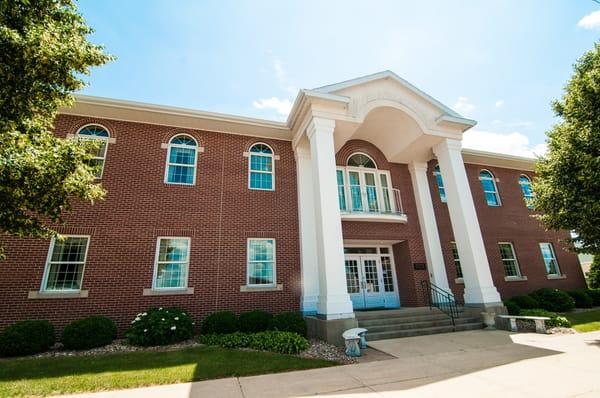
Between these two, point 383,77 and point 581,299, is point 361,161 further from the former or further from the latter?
point 581,299

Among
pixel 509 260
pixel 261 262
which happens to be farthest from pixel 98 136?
pixel 509 260

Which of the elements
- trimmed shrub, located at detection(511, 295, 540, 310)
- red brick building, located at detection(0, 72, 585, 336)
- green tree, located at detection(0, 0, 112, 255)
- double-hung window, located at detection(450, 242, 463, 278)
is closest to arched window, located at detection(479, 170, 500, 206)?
red brick building, located at detection(0, 72, 585, 336)

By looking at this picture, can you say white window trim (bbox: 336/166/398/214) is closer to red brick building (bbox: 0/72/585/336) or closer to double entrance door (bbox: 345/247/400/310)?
red brick building (bbox: 0/72/585/336)

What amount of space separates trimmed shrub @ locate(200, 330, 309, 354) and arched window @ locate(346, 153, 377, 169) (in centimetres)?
855

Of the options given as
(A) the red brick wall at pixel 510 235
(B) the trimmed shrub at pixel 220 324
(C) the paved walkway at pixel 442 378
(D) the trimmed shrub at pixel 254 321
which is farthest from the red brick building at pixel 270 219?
(C) the paved walkway at pixel 442 378

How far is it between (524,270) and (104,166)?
20423mm

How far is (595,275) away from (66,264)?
26.9m

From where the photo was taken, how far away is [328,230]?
9.27 meters

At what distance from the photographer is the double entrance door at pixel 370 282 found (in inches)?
494

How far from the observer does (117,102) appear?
35.4 feet

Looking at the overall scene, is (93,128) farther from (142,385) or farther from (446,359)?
(446,359)

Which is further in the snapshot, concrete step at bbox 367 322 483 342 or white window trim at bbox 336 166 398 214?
white window trim at bbox 336 166 398 214

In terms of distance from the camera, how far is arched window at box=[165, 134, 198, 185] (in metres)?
11.4

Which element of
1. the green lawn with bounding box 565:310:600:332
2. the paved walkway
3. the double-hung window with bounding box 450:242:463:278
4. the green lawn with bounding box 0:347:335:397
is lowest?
the paved walkway
